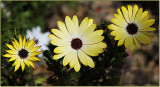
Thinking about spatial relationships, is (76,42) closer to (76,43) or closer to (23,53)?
(76,43)

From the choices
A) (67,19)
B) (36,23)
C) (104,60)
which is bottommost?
(104,60)

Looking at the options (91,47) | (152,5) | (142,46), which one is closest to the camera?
(91,47)

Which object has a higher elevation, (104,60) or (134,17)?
(134,17)

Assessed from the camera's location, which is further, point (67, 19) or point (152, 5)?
point (152, 5)

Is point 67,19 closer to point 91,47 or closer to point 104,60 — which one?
point 91,47

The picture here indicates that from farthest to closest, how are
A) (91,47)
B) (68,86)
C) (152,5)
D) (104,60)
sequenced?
(152,5) < (68,86) < (104,60) < (91,47)

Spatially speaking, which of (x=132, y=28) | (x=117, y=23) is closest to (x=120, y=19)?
(x=117, y=23)

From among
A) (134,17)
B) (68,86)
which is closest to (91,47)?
(134,17)

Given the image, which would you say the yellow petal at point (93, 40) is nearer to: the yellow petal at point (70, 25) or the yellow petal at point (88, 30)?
the yellow petal at point (88, 30)
